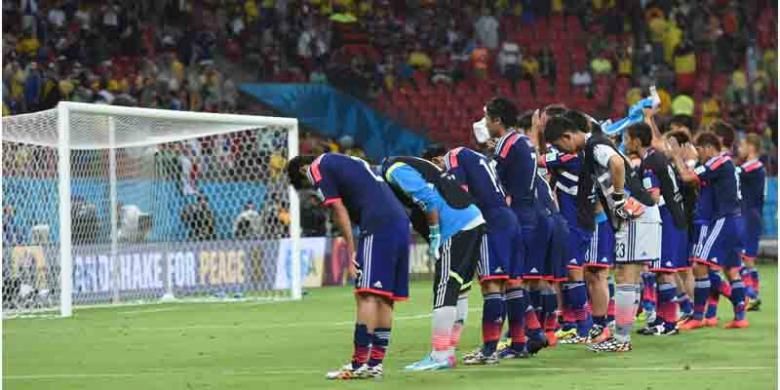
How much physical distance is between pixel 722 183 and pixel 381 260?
664 centimetres

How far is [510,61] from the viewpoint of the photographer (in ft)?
118

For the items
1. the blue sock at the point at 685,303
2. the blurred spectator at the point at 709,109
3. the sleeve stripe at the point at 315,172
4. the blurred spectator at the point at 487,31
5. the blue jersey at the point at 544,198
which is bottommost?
the blue sock at the point at 685,303

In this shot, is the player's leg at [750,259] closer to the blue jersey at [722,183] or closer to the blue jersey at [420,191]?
the blue jersey at [722,183]

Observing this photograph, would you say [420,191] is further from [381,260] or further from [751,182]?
[751,182]

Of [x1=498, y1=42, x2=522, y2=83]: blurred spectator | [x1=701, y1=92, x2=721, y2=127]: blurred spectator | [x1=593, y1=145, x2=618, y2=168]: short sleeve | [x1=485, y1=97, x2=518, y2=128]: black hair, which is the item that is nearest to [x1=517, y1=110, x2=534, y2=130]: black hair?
[x1=485, y1=97, x2=518, y2=128]: black hair

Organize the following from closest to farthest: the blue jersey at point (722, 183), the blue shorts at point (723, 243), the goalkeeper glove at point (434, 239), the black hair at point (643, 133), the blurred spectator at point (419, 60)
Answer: the goalkeeper glove at point (434, 239) < the black hair at point (643, 133) < the blue shorts at point (723, 243) < the blue jersey at point (722, 183) < the blurred spectator at point (419, 60)

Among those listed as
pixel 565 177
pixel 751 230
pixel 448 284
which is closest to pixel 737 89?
pixel 751 230

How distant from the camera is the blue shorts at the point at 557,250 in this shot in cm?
1349

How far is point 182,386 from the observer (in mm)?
10828

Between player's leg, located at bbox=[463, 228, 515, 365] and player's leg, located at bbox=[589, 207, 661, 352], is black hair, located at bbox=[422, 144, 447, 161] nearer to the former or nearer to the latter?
player's leg, located at bbox=[463, 228, 515, 365]

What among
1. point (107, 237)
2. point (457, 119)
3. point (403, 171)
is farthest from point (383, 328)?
point (457, 119)

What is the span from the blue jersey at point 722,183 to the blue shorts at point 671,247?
111 centimetres

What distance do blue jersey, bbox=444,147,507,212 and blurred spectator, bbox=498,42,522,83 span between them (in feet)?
75.9

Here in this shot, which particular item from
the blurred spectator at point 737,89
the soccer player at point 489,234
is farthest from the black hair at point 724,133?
the blurred spectator at point 737,89
